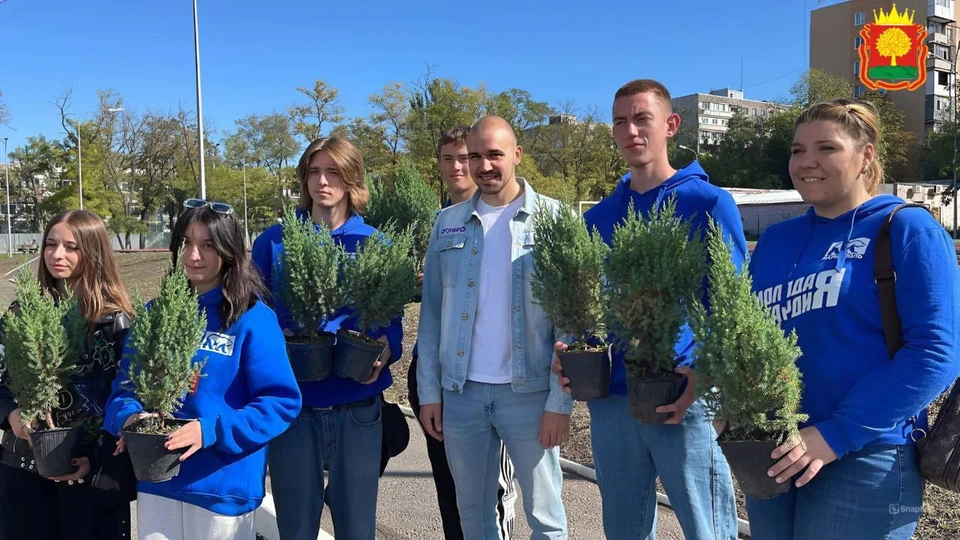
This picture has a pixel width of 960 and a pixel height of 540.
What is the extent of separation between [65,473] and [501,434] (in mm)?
1994

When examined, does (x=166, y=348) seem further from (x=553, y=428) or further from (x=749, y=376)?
(x=749, y=376)

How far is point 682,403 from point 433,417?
129cm

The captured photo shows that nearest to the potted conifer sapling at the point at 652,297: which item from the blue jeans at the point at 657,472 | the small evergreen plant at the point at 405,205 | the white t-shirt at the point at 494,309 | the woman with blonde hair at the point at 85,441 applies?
the blue jeans at the point at 657,472

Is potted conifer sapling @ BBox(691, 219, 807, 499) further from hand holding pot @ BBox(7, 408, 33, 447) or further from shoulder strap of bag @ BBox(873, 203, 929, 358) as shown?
hand holding pot @ BBox(7, 408, 33, 447)

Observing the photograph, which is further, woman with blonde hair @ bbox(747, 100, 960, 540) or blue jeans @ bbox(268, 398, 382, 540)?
blue jeans @ bbox(268, 398, 382, 540)

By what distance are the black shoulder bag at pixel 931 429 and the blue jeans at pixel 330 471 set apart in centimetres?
241

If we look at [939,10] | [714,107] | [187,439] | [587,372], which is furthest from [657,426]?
[714,107]

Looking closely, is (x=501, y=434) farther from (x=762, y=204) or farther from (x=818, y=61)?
(x=818, y=61)

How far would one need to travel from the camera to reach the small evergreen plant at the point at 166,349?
9.14ft

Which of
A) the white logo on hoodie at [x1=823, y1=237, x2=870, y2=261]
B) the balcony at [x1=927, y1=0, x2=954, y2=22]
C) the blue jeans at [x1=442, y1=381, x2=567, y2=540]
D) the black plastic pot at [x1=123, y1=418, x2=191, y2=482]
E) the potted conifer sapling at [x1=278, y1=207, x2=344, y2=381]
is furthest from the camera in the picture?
the balcony at [x1=927, y1=0, x2=954, y2=22]

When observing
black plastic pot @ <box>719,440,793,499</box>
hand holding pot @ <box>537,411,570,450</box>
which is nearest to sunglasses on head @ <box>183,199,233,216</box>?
hand holding pot @ <box>537,411,570,450</box>

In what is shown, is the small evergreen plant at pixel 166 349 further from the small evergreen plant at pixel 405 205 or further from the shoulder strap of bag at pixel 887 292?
the small evergreen plant at pixel 405 205

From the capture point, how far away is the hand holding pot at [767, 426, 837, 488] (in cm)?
225

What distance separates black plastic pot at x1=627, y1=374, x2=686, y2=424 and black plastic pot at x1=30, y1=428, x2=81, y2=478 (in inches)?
97.8
